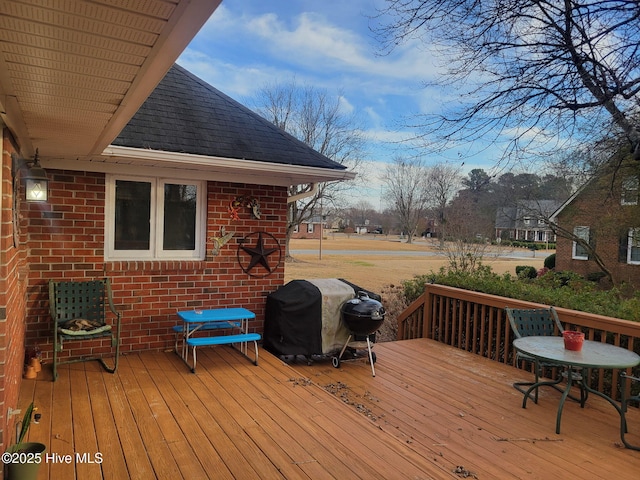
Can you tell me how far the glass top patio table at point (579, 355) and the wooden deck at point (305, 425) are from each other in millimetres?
328

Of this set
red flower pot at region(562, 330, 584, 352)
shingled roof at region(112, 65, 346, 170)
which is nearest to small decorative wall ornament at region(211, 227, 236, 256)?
shingled roof at region(112, 65, 346, 170)

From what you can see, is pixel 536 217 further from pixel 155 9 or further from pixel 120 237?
pixel 155 9

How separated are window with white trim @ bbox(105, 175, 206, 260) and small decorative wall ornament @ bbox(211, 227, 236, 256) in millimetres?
135

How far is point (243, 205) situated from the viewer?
19.0 feet

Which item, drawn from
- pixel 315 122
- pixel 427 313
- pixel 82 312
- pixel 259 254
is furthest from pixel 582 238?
pixel 82 312

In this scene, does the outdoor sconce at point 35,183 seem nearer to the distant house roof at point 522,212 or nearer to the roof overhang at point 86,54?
the roof overhang at point 86,54

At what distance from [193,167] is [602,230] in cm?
1220

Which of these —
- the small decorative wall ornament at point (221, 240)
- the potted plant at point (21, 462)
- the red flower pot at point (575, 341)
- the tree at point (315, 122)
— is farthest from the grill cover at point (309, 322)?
the tree at point (315, 122)

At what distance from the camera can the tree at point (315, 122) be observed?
21.7 m

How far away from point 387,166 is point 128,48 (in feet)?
82.1

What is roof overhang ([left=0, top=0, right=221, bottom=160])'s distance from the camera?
4.54ft

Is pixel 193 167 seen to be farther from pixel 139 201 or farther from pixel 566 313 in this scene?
pixel 566 313

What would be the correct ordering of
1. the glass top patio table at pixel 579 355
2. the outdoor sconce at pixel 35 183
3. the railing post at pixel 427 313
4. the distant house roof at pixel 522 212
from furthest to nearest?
the distant house roof at pixel 522 212 < the railing post at pixel 427 313 < the outdoor sconce at pixel 35 183 < the glass top patio table at pixel 579 355

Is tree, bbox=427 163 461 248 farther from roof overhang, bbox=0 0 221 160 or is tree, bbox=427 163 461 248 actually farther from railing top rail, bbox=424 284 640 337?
roof overhang, bbox=0 0 221 160
